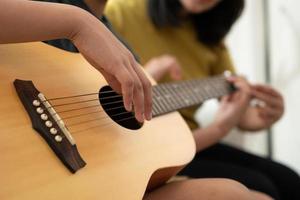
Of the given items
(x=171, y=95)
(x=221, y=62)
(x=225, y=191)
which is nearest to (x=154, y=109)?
(x=171, y=95)

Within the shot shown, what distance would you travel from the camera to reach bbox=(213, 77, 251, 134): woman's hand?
121cm

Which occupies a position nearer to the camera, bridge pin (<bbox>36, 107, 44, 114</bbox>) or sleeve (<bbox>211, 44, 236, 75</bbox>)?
bridge pin (<bbox>36, 107, 44, 114</bbox>)

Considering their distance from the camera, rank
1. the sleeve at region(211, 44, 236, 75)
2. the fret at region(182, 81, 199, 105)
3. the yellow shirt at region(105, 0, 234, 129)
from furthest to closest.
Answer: the sleeve at region(211, 44, 236, 75)
the yellow shirt at region(105, 0, 234, 129)
the fret at region(182, 81, 199, 105)

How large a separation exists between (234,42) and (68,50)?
1242 mm

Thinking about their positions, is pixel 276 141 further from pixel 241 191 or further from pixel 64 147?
pixel 64 147

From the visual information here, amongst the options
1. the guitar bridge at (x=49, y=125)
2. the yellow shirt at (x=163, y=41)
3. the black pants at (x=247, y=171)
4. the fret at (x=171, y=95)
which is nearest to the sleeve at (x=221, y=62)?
the yellow shirt at (x=163, y=41)

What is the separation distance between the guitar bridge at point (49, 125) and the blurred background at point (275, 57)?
49.6 inches

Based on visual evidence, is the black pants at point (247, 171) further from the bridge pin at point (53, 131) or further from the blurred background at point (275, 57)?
the bridge pin at point (53, 131)

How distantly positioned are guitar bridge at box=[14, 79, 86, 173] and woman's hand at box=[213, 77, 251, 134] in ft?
2.19

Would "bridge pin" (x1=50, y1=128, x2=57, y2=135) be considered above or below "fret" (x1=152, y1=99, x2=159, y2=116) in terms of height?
above

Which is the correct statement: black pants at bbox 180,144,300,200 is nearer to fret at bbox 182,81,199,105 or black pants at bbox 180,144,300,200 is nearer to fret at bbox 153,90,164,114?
fret at bbox 182,81,199,105

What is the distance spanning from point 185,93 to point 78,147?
0.48 m

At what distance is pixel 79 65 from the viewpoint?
733 millimetres

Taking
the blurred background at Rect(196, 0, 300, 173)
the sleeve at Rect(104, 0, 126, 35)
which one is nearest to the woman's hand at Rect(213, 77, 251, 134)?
the sleeve at Rect(104, 0, 126, 35)
